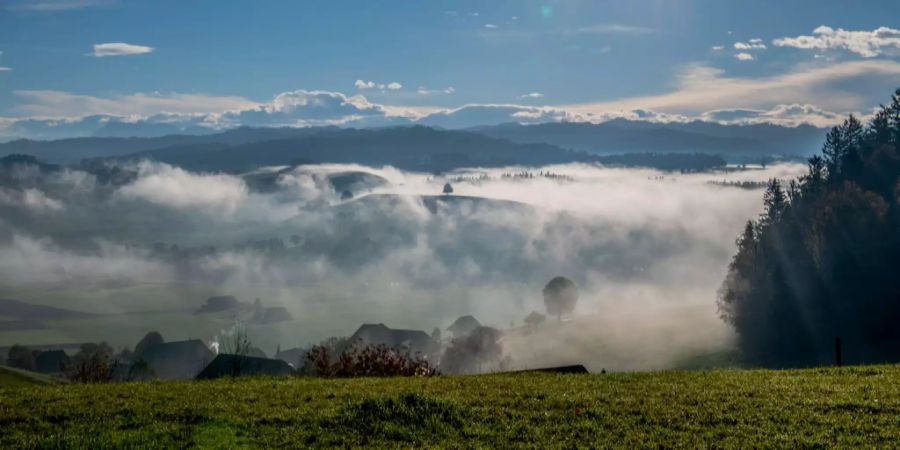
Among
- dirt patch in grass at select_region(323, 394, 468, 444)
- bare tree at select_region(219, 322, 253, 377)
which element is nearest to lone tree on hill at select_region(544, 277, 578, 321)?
bare tree at select_region(219, 322, 253, 377)

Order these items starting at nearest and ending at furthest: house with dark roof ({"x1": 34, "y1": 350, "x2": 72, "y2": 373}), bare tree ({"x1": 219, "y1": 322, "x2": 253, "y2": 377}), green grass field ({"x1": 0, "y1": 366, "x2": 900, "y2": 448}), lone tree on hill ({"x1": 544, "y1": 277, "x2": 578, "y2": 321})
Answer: green grass field ({"x1": 0, "y1": 366, "x2": 900, "y2": 448}), bare tree ({"x1": 219, "y1": 322, "x2": 253, "y2": 377}), house with dark roof ({"x1": 34, "y1": 350, "x2": 72, "y2": 373}), lone tree on hill ({"x1": 544, "y1": 277, "x2": 578, "y2": 321})

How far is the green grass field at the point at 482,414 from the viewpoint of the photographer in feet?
50.0

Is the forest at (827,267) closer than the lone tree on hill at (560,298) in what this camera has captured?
Yes

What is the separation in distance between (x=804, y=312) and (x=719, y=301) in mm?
21155

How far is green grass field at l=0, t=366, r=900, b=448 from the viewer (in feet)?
50.0

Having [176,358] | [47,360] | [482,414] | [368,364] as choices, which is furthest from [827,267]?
[47,360]

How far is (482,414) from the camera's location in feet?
56.0

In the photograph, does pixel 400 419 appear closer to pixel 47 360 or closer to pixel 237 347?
pixel 237 347

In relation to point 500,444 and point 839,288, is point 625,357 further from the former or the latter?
point 500,444

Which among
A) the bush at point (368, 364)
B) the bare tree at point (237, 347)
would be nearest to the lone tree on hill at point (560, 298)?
the bare tree at point (237, 347)

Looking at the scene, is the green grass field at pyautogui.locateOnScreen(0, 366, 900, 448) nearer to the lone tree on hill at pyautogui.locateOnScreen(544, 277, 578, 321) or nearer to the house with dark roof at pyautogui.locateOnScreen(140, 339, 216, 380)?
the house with dark roof at pyautogui.locateOnScreen(140, 339, 216, 380)

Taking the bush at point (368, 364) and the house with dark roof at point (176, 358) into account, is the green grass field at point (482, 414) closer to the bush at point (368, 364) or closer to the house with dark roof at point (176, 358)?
the bush at point (368, 364)

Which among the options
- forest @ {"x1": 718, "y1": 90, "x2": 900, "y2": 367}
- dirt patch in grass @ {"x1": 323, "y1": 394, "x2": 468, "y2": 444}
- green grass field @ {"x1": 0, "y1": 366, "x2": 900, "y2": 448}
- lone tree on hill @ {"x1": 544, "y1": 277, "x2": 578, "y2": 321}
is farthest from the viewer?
lone tree on hill @ {"x1": 544, "y1": 277, "x2": 578, "y2": 321}

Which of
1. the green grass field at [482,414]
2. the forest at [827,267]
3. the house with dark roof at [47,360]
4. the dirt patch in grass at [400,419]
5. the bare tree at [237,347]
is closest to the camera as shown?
the green grass field at [482,414]
